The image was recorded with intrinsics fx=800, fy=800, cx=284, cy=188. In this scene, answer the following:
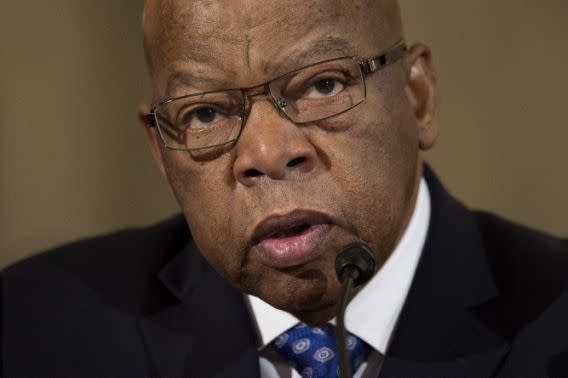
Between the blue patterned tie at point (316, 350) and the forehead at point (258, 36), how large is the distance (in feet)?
1.55

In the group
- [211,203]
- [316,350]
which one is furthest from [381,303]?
[211,203]

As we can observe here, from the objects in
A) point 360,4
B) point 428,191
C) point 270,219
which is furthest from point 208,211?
point 428,191

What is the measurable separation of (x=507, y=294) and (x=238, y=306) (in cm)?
51

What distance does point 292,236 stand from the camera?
1.21m

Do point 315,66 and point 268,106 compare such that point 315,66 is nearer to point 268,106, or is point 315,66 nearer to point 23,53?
point 268,106

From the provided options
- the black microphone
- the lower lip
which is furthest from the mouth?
the black microphone

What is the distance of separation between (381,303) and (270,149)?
1.43 ft

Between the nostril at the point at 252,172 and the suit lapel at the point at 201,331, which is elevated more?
the nostril at the point at 252,172

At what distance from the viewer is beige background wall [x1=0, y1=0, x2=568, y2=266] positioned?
86.4 inches

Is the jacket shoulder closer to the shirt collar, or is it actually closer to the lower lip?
the shirt collar

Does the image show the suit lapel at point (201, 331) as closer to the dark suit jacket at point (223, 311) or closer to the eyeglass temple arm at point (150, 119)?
the dark suit jacket at point (223, 311)

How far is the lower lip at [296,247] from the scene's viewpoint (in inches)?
47.3

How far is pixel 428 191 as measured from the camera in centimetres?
163

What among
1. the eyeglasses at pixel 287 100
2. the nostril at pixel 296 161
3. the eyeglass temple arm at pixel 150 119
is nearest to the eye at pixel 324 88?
the eyeglasses at pixel 287 100
